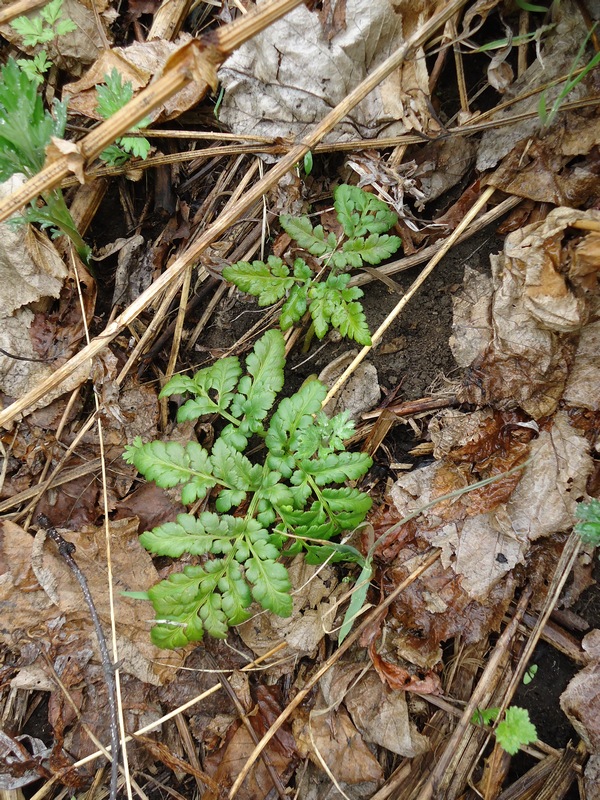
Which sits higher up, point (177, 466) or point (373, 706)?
point (177, 466)

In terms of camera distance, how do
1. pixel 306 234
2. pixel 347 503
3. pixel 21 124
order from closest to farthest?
pixel 21 124 → pixel 347 503 → pixel 306 234

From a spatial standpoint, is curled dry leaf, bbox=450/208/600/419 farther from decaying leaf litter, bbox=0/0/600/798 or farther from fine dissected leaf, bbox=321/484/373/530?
fine dissected leaf, bbox=321/484/373/530

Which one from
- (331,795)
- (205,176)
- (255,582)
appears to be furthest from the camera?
(205,176)

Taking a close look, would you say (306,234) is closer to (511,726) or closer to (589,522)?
(589,522)

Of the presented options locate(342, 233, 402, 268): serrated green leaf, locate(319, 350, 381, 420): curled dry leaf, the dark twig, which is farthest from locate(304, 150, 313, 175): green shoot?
the dark twig

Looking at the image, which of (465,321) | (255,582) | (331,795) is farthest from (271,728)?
(465,321)

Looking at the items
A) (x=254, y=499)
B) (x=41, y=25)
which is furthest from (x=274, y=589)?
(x=41, y=25)

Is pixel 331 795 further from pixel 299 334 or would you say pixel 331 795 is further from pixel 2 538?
pixel 299 334

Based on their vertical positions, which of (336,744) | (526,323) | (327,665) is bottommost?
(336,744)
